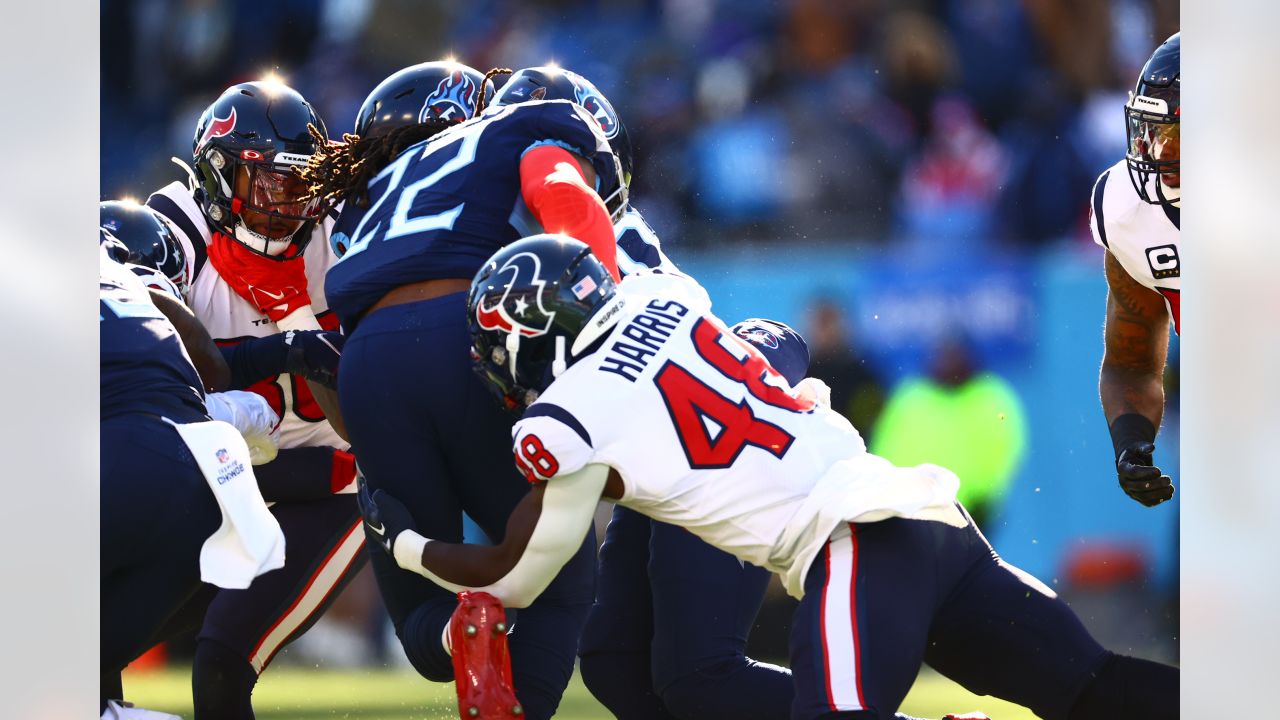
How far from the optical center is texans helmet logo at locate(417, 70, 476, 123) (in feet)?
12.5

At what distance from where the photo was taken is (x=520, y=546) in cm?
276

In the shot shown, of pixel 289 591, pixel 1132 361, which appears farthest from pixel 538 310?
pixel 1132 361

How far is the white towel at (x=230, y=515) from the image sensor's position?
2.94 m

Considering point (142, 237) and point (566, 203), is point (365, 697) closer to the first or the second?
point (142, 237)

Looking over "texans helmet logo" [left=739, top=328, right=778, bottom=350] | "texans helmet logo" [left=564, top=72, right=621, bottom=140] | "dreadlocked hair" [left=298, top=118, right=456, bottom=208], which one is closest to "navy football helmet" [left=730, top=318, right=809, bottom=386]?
"texans helmet logo" [left=739, top=328, right=778, bottom=350]

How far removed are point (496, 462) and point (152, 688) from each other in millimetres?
3084

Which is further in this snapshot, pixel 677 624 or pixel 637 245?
pixel 637 245

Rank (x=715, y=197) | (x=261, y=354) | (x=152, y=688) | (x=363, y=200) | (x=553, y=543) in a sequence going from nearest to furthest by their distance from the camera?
(x=553, y=543) < (x=363, y=200) < (x=261, y=354) < (x=152, y=688) < (x=715, y=197)

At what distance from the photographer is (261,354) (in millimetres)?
3615

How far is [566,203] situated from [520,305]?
299 mm
